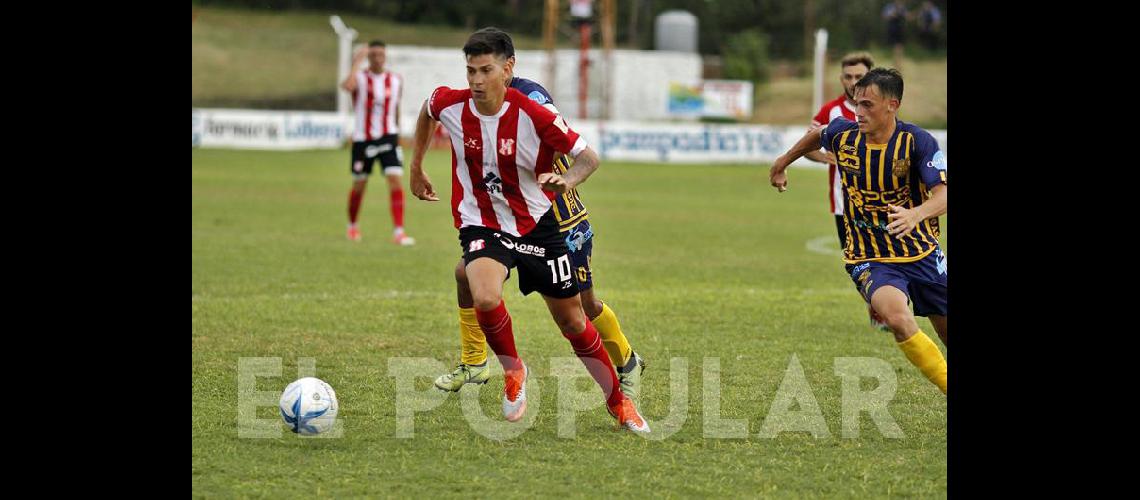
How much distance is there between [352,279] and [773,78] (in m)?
40.8

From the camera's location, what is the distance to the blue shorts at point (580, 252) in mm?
6168

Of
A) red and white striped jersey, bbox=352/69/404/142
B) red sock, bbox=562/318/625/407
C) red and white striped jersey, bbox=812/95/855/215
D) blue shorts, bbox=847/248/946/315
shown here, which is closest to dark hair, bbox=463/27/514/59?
red sock, bbox=562/318/625/407

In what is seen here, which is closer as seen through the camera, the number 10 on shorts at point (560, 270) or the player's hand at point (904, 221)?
the player's hand at point (904, 221)

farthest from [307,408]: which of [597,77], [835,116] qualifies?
[597,77]

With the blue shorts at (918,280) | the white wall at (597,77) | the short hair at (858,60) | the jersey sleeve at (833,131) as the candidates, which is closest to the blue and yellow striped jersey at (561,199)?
the jersey sleeve at (833,131)

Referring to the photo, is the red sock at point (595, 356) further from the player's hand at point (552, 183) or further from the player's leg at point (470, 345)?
the player's hand at point (552, 183)

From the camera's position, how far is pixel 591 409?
627cm

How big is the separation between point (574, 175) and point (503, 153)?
470 millimetres

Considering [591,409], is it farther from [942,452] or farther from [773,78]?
[773,78]

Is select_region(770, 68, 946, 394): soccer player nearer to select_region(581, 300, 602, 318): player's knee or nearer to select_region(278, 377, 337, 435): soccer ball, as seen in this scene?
select_region(581, 300, 602, 318): player's knee

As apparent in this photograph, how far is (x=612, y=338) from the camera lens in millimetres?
6523

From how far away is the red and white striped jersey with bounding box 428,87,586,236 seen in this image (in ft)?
19.6

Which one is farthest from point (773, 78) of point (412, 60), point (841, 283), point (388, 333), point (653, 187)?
point (388, 333)

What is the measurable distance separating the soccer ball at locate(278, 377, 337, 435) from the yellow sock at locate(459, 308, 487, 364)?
3.53 feet
